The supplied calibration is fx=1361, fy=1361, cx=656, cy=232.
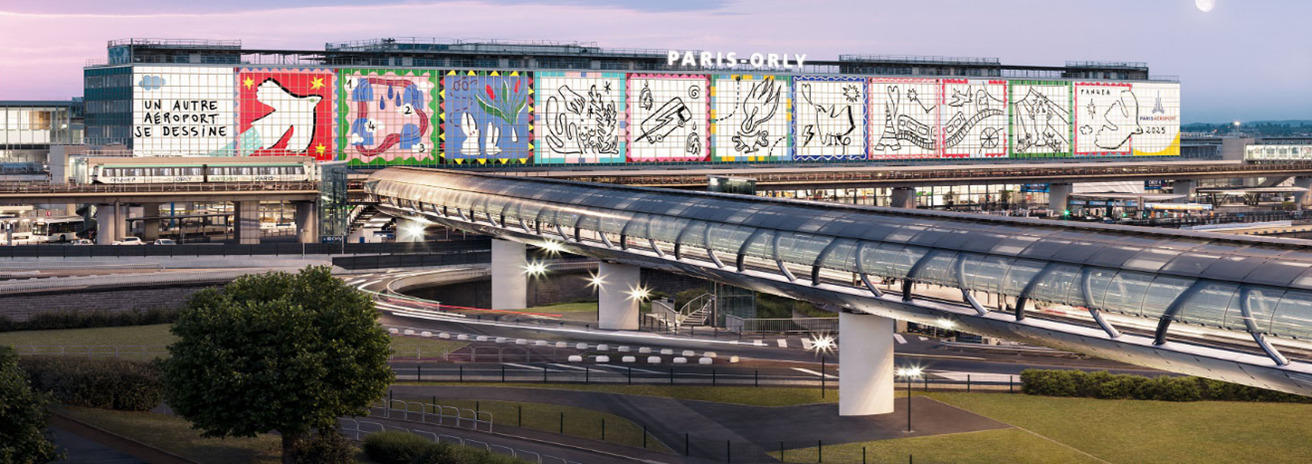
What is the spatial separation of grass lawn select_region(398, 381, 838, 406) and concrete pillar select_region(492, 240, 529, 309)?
139 feet

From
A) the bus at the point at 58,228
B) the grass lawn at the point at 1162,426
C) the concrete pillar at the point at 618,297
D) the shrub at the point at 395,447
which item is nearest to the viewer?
the shrub at the point at 395,447

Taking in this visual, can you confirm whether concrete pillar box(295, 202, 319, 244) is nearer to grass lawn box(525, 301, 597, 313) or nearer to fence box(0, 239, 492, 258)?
fence box(0, 239, 492, 258)

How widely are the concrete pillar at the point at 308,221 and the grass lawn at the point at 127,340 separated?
82778 mm

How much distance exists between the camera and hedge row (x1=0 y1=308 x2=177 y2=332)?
10300cm

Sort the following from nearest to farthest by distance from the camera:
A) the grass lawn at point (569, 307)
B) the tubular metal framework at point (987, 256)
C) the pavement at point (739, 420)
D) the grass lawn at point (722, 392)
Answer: the tubular metal framework at point (987, 256) < the pavement at point (739, 420) < the grass lawn at point (722, 392) < the grass lawn at point (569, 307)

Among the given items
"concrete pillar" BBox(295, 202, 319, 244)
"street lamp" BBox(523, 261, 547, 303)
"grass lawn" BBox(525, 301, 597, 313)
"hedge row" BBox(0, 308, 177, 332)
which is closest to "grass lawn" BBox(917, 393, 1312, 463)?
"street lamp" BBox(523, 261, 547, 303)

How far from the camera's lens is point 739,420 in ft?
238

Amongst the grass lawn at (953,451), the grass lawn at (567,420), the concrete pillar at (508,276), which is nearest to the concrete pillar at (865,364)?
the grass lawn at (953,451)

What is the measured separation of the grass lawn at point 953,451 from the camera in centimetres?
6347

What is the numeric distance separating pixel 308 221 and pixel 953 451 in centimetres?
13829

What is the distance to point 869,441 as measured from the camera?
2628 inches

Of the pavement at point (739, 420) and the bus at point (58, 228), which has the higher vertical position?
the bus at point (58, 228)

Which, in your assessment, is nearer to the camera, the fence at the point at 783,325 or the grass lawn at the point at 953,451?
the grass lawn at the point at 953,451

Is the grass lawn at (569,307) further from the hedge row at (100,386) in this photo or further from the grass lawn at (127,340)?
the hedge row at (100,386)
